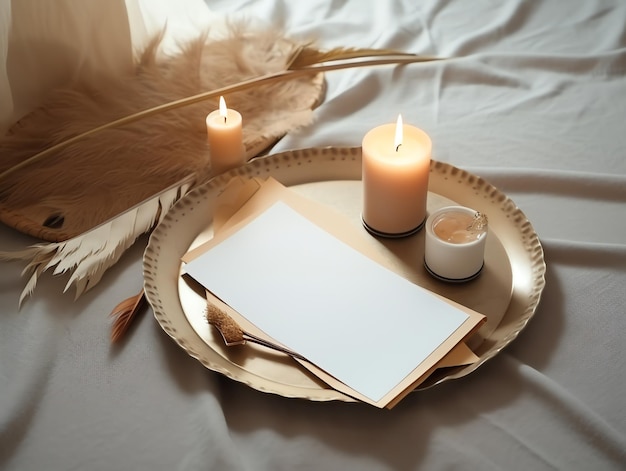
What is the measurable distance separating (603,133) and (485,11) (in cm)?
36

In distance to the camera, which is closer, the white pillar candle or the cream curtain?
the white pillar candle

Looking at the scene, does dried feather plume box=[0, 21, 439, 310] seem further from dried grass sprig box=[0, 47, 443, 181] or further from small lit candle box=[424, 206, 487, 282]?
small lit candle box=[424, 206, 487, 282]

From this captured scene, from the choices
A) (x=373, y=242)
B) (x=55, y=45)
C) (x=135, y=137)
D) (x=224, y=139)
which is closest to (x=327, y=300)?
(x=373, y=242)

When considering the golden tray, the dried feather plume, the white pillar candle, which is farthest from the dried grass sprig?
the white pillar candle

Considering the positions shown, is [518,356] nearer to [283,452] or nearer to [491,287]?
[491,287]

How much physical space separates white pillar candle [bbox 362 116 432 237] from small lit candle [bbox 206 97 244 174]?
191mm

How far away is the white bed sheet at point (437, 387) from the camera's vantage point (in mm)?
686

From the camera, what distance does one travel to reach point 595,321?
31.0 inches

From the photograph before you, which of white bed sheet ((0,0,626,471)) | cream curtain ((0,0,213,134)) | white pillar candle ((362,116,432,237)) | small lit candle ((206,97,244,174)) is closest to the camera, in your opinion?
white bed sheet ((0,0,626,471))

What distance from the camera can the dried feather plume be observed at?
2.97 feet

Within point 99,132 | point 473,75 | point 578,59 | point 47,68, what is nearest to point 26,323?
point 99,132

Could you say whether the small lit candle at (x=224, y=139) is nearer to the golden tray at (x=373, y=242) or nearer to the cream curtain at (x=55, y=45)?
the golden tray at (x=373, y=242)

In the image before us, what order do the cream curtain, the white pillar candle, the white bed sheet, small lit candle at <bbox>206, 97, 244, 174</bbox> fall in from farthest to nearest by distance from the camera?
the cream curtain → small lit candle at <bbox>206, 97, 244, 174</bbox> → the white pillar candle → the white bed sheet

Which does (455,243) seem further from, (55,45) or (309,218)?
(55,45)
